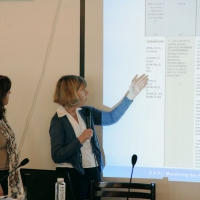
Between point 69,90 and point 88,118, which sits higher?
point 69,90

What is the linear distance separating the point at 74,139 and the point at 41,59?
77 centimetres

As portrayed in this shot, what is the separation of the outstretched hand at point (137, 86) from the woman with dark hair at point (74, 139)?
0.35 metres

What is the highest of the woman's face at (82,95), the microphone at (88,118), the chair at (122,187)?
the woman's face at (82,95)

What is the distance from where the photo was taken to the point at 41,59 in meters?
3.22

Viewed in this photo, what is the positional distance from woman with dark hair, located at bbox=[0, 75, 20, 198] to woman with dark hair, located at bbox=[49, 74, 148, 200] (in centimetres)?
30

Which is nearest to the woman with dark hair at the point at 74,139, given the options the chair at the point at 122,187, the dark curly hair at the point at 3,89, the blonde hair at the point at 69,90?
the blonde hair at the point at 69,90

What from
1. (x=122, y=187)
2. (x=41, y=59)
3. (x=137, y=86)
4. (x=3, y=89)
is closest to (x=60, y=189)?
(x=122, y=187)

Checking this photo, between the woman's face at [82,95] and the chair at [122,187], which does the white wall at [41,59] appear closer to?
the woman's face at [82,95]

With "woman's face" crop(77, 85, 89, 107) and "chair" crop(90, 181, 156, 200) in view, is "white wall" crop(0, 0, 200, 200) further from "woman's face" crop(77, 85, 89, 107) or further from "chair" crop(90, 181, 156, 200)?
"chair" crop(90, 181, 156, 200)

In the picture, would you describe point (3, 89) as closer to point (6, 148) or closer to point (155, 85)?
point (6, 148)

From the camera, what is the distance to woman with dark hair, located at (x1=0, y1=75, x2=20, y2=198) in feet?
8.77

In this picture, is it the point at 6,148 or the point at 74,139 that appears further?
the point at 74,139

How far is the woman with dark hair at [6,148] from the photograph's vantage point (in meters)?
2.67

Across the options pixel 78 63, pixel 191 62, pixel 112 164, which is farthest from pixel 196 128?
pixel 78 63
